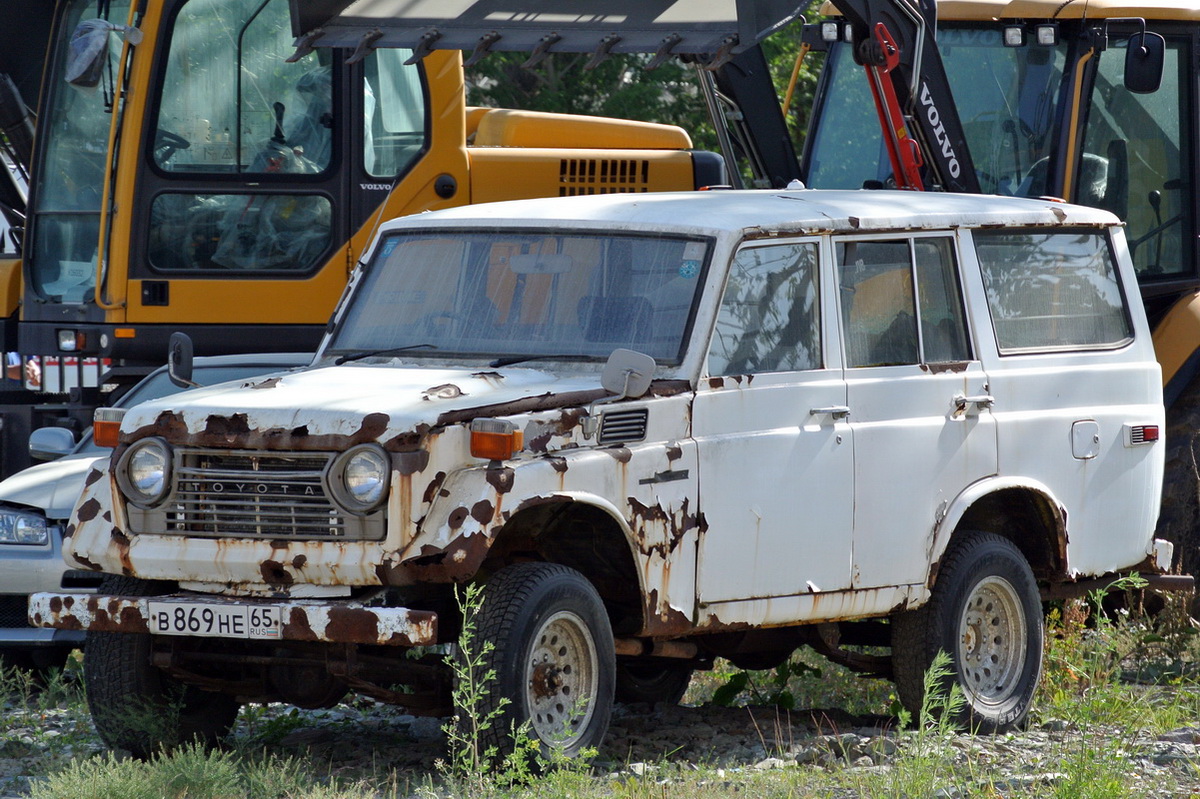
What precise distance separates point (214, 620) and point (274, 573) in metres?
0.24

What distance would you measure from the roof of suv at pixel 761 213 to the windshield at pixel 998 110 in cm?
273

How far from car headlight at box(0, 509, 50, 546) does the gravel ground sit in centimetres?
74

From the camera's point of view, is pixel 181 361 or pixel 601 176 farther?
pixel 601 176

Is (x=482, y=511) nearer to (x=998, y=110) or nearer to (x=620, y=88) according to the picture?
(x=998, y=110)

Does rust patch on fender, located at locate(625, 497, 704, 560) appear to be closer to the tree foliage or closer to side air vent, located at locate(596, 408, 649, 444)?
side air vent, located at locate(596, 408, 649, 444)

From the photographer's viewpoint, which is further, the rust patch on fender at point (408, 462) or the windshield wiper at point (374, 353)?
the windshield wiper at point (374, 353)

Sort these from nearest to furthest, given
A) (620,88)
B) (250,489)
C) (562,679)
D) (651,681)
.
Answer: (250,489) < (562,679) < (651,681) < (620,88)

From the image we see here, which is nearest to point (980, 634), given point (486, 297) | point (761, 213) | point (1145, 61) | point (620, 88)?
point (761, 213)

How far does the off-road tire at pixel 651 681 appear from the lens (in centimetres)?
809

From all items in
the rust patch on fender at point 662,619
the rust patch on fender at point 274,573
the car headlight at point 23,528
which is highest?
the rust patch on fender at point 274,573

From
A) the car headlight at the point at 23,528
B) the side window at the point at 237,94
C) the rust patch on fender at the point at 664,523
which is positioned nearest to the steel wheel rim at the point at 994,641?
the rust patch on fender at the point at 664,523

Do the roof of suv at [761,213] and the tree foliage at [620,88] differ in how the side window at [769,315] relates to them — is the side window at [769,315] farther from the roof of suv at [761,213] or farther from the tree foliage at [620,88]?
the tree foliage at [620,88]

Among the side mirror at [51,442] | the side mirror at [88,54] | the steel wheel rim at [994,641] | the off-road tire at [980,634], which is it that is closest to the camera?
the off-road tire at [980,634]

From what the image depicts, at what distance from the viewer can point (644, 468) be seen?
626 cm
